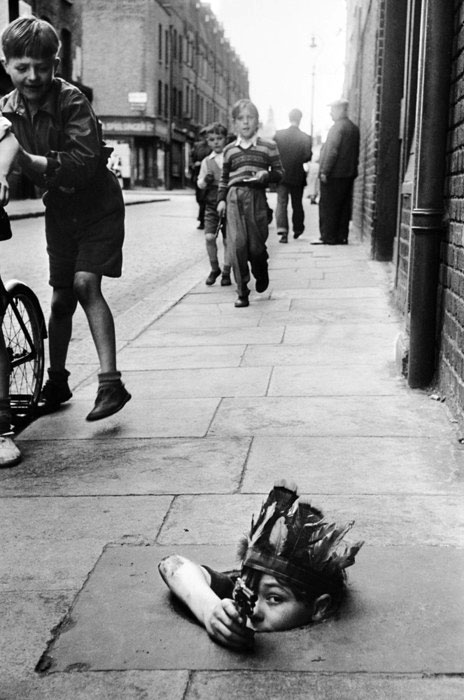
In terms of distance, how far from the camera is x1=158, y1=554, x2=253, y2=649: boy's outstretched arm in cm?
228

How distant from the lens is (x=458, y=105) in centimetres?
454

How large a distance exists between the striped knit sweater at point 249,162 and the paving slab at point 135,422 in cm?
372

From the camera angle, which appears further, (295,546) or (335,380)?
(335,380)

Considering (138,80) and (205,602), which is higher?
(138,80)

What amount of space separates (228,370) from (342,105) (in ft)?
28.2

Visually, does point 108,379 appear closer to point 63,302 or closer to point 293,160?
point 63,302

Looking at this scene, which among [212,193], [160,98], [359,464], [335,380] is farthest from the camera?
[160,98]

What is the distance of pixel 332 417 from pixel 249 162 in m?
4.21

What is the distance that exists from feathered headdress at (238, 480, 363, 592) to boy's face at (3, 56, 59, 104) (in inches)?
92.0

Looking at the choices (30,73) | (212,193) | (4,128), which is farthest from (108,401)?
(212,193)

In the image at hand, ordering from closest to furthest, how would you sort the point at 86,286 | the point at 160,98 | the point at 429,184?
the point at 86,286
the point at 429,184
the point at 160,98

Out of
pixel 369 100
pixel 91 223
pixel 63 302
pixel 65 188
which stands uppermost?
pixel 369 100

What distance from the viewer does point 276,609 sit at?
242cm

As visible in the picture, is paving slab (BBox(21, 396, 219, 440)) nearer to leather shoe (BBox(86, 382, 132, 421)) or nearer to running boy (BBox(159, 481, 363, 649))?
leather shoe (BBox(86, 382, 132, 421))
